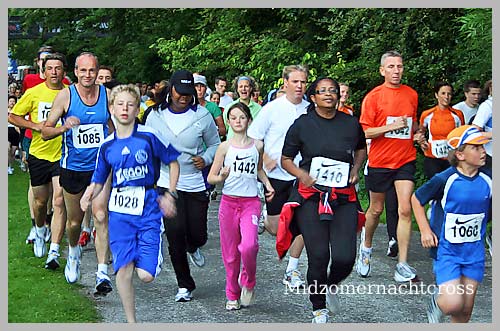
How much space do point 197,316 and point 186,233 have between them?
3.34 ft

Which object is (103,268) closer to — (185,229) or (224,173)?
(185,229)

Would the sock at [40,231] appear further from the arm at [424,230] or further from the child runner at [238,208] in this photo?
the arm at [424,230]

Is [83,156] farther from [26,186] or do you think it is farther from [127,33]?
[127,33]

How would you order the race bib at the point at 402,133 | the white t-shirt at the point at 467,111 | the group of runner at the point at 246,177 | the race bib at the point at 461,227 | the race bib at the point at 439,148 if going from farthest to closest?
1. the white t-shirt at the point at 467,111
2. the race bib at the point at 439,148
3. the race bib at the point at 402,133
4. the group of runner at the point at 246,177
5. the race bib at the point at 461,227

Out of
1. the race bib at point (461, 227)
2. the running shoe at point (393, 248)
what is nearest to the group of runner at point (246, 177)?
the race bib at point (461, 227)

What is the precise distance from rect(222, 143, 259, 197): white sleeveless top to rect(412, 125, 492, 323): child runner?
186 cm

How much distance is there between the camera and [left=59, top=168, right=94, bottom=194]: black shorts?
9.07 metres

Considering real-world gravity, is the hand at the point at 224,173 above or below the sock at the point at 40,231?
above

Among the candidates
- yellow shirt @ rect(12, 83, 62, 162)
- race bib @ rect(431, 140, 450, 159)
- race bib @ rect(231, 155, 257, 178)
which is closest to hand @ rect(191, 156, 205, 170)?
race bib @ rect(231, 155, 257, 178)

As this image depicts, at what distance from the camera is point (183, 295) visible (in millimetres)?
8414

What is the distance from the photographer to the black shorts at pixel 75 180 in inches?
357

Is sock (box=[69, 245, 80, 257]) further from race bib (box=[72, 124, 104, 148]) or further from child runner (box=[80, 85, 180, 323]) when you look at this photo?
child runner (box=[80, 85, 180, 323])

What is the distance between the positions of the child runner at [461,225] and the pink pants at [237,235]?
178 centimetres

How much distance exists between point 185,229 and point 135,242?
1506mm
